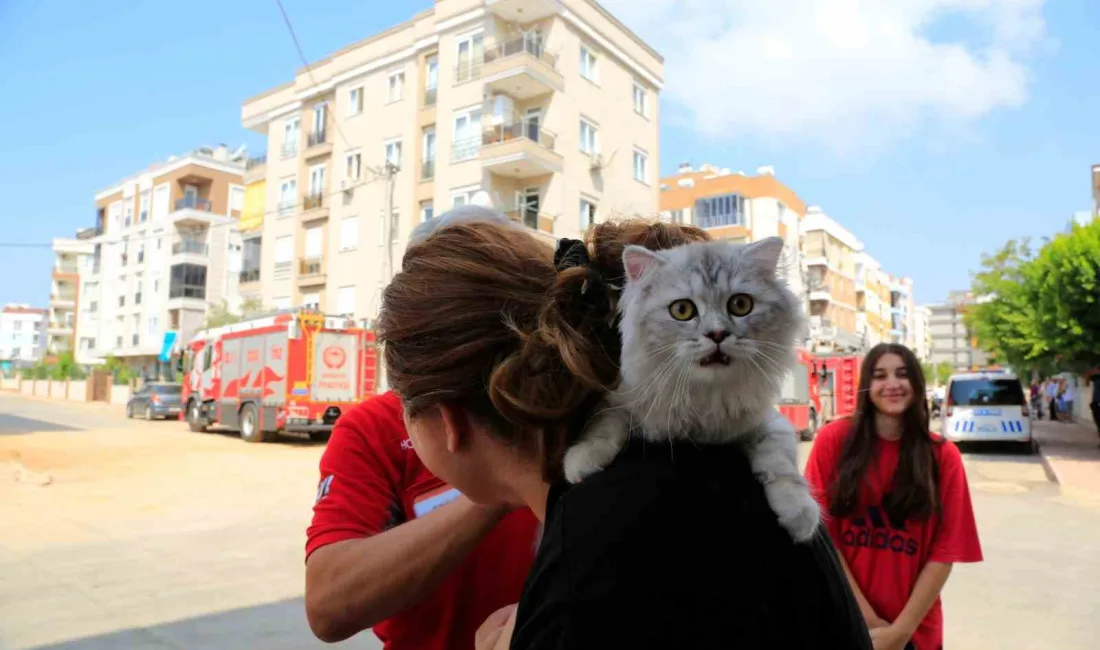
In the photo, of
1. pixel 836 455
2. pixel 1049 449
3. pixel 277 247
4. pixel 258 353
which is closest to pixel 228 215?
pixel 277 247

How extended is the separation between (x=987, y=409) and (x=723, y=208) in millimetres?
28265

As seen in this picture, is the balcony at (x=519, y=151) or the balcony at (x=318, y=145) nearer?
the balcony at (x=519, y=151)

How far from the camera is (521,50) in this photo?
91.2 ft

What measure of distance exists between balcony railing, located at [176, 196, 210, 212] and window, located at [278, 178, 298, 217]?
17.7 m

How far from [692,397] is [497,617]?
1.90ft

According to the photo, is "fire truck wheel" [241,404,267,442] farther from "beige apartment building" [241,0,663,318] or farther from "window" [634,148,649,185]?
"window" [634,148,649,185]

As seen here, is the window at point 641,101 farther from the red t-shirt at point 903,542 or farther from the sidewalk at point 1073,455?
the red t-shirt at point 903,542

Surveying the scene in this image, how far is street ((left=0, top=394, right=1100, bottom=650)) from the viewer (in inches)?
192

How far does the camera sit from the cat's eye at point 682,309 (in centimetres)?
106

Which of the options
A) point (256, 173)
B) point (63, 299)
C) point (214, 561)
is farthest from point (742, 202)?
point (63, 299)

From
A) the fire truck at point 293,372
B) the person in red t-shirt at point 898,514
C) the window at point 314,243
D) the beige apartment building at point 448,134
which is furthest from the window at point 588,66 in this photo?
the person in red t-shirt at point 898,514

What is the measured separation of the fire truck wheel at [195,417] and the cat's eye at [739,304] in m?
22.9

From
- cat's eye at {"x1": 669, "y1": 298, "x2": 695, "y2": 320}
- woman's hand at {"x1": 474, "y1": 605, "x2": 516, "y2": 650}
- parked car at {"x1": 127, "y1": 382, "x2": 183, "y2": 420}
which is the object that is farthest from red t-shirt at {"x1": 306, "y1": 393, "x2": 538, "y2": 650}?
parked car at {"x1": 127, "y1": 382, "x2": 183, "y2": 420}

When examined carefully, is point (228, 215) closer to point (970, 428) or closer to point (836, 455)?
point (970, 428)
